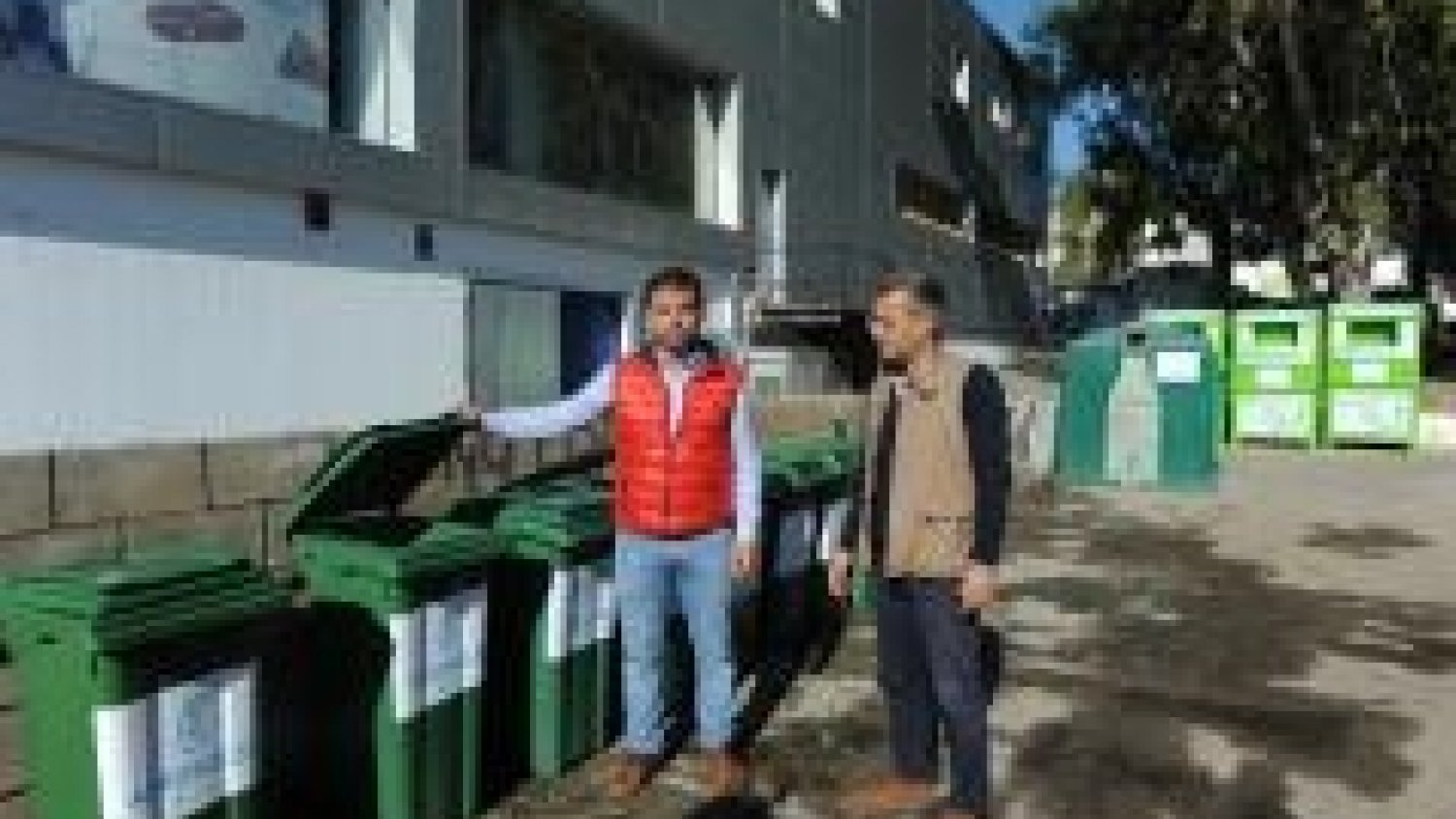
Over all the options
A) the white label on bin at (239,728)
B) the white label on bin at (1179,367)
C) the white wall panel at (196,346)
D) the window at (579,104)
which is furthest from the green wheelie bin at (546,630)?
the white label on bin at (1179,367)

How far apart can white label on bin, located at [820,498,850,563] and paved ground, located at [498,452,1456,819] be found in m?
0.48

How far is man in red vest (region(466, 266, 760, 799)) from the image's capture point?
580 centimetres

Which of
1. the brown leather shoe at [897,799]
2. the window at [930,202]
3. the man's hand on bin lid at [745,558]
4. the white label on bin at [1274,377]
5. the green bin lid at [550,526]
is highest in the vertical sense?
the window at [930,202]

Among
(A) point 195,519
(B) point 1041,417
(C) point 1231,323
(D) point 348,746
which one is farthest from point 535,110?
(D) point 348,746

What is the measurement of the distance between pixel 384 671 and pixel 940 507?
1840 millimetres

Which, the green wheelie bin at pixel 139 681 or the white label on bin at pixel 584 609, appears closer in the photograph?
the green wheelie bin at pixel 139 681

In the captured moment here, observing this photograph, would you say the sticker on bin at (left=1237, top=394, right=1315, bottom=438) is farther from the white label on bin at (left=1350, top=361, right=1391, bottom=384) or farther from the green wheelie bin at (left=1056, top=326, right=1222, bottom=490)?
the green wheelie bin at (left=1056, top=326, right=1222, bottom=490)

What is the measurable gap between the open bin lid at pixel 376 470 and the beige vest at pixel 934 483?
1.67 m

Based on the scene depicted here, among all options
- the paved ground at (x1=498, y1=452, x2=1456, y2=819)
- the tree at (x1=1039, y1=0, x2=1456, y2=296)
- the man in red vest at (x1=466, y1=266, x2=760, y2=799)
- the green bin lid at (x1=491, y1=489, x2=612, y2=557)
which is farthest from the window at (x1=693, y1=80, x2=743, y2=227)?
the man in red vest at (x1=466, y1=266, x2=760, y2=799)

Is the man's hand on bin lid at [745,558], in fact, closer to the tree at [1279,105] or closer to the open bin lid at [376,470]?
the open bin lid at [376,470]

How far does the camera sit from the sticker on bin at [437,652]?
522cm

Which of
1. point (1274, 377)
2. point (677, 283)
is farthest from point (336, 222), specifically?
point (1274, 377)

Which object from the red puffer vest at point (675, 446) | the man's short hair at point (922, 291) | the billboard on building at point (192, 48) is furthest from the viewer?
the billboard on building at point (192, 48)

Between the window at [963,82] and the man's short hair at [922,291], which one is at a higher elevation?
the window at [963,82]
